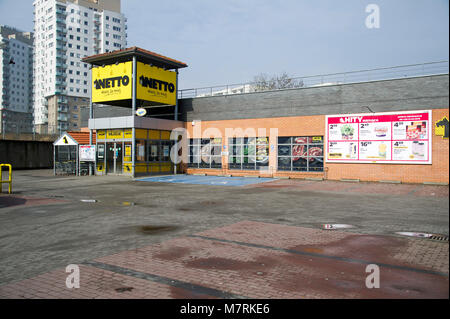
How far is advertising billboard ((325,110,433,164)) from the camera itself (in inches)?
811

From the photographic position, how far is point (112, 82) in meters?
26.7

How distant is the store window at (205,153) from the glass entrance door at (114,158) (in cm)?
564

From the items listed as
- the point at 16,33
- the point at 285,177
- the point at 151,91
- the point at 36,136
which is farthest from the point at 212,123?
the point at 16,33

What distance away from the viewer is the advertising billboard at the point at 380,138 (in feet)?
67.6

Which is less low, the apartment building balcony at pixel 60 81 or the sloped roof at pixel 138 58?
the apartment building balcony at pixel 60 81

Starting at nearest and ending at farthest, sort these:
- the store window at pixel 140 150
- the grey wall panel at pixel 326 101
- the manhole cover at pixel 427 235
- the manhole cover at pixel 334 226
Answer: the manhole cover at pixel 427 235 → the manhole cover at pixel 334 226 → the grey wall panel at pixel 326 101 → the store window at pixel 140 150

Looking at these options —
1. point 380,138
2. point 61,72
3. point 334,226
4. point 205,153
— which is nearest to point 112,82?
point 205,153

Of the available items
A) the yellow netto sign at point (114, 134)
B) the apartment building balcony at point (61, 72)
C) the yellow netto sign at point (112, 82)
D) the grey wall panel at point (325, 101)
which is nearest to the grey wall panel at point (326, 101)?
the grey wall panel at point (325, 101)

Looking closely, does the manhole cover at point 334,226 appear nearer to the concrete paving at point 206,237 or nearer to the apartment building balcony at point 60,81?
the concrete paving at point 206,237

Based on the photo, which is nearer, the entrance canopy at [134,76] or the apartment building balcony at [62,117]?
the entrance canopy at [134,76]

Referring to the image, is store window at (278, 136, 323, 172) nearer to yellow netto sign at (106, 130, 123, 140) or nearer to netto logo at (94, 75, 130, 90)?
yellow netto sign at (106, 130, 123, 140)

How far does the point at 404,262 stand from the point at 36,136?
39057 millimetres

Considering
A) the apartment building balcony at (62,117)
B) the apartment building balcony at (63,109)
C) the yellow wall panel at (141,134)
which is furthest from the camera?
the apartment building balcony at (63,109)

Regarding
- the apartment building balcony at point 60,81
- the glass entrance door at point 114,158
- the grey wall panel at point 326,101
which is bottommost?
the glass entrance door at point 114,158
